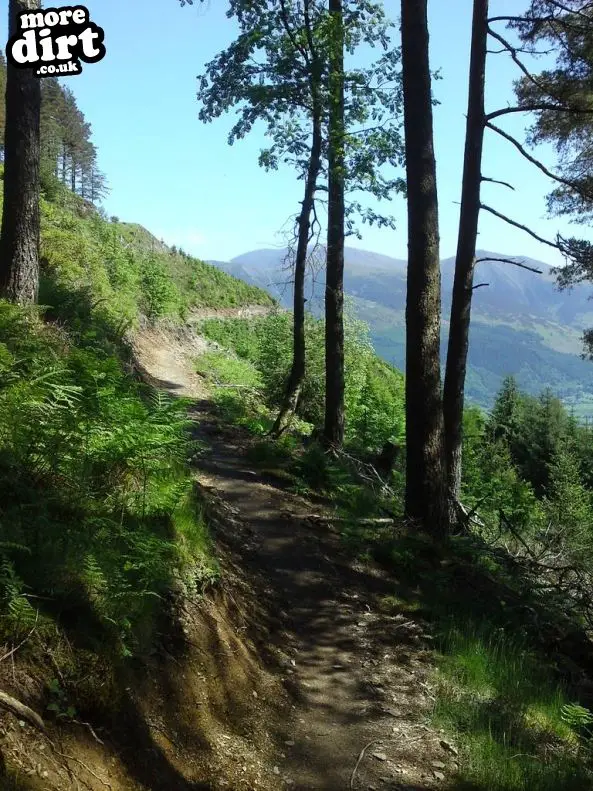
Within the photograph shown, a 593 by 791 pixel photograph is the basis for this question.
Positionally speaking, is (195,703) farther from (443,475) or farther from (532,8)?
(532,8)

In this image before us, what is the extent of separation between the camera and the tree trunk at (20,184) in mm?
7484

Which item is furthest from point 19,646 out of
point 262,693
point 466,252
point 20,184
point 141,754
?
point 466,252

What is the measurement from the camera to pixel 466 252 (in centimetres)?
946

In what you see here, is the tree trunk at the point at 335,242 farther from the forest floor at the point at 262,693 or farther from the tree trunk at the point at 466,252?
the forest floor at the point at 262,693

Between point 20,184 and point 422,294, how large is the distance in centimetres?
525

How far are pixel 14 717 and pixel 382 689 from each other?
3.10 metres

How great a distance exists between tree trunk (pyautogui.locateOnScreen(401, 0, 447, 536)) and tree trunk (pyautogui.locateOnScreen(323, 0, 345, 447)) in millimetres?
3619

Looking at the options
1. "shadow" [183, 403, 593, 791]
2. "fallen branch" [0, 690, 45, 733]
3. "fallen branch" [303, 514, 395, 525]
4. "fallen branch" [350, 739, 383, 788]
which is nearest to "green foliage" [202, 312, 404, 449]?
"fallen branch" [303, 514, 395, 525]

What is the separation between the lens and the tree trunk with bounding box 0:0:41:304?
295 inches

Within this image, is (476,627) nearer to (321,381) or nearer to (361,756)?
(361,756)

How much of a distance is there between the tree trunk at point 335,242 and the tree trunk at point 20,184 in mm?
5317

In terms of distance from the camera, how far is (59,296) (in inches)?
394

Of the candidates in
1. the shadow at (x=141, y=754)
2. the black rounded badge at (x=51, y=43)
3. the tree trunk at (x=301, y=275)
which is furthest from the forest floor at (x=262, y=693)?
the black rounded badge at (x=51, y=43)

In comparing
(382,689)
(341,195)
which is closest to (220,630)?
(382,689)
